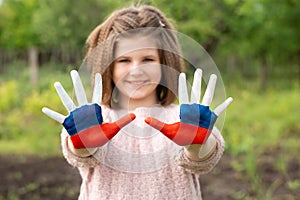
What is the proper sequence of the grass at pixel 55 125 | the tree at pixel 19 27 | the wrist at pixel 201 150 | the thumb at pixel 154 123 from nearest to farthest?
the thumb at pixel 154 123
the wrist at pixel 201 150
the grass at pixel 55 125
the tree at pixel 19 27

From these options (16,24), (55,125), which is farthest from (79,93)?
(16,24)

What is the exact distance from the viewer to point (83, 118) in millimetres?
1124

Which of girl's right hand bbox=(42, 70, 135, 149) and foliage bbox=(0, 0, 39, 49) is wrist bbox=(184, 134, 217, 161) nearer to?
girl's right hand bbox=(42, 70, 135, 149)

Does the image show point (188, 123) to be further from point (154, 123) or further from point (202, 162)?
point (202, 162)

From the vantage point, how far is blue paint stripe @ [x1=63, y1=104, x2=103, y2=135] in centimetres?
112

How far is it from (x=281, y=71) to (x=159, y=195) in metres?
13.5

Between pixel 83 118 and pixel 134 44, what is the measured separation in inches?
12.2

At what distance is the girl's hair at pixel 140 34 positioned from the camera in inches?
54.2

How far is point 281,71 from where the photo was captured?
1431 cm

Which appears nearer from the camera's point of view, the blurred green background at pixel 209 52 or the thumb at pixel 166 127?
the thumb at pixel 166 127

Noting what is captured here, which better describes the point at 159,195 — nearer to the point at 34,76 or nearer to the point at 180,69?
the point at 180,69

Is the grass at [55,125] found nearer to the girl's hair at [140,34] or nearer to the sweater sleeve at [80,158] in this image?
the girl's hair at [140,34]

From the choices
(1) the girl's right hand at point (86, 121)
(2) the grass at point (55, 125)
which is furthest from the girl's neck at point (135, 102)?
(2) the grass at point (55, 125)

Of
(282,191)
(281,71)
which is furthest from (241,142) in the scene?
(281,71)
